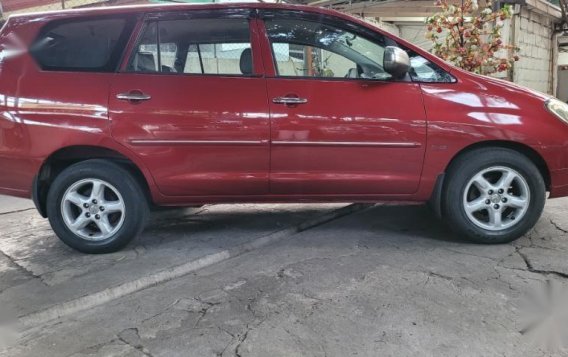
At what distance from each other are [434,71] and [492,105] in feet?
1.65

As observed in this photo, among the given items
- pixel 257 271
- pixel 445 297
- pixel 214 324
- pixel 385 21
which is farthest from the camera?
pixel 385 21

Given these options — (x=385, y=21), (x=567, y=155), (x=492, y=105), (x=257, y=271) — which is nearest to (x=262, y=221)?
(x=257, y=271)

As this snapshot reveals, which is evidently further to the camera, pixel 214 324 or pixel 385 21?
pixel 385 21

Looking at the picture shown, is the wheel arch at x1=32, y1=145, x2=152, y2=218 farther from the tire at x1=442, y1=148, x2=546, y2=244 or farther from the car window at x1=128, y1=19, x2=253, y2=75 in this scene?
the tire at x1=442, y1=148, x2=546, y2=244

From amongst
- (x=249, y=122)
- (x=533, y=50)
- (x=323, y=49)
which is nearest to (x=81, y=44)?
(x=249, y=122)

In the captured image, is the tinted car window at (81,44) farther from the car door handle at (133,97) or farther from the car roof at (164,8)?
the car door handle at (133,97)

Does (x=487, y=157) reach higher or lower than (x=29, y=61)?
lower

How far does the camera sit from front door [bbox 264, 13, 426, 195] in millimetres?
3682

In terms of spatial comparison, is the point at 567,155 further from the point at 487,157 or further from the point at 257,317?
the point at 257,317

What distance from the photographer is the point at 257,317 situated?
283cm

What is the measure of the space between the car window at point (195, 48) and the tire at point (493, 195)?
5.98 feet

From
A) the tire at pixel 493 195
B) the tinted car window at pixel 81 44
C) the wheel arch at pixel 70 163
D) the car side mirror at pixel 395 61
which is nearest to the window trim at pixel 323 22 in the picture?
the car side mirror at pixel 395 61

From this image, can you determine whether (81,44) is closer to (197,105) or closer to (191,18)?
(191,18)

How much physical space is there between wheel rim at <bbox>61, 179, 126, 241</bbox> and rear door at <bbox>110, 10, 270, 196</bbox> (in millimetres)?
387
